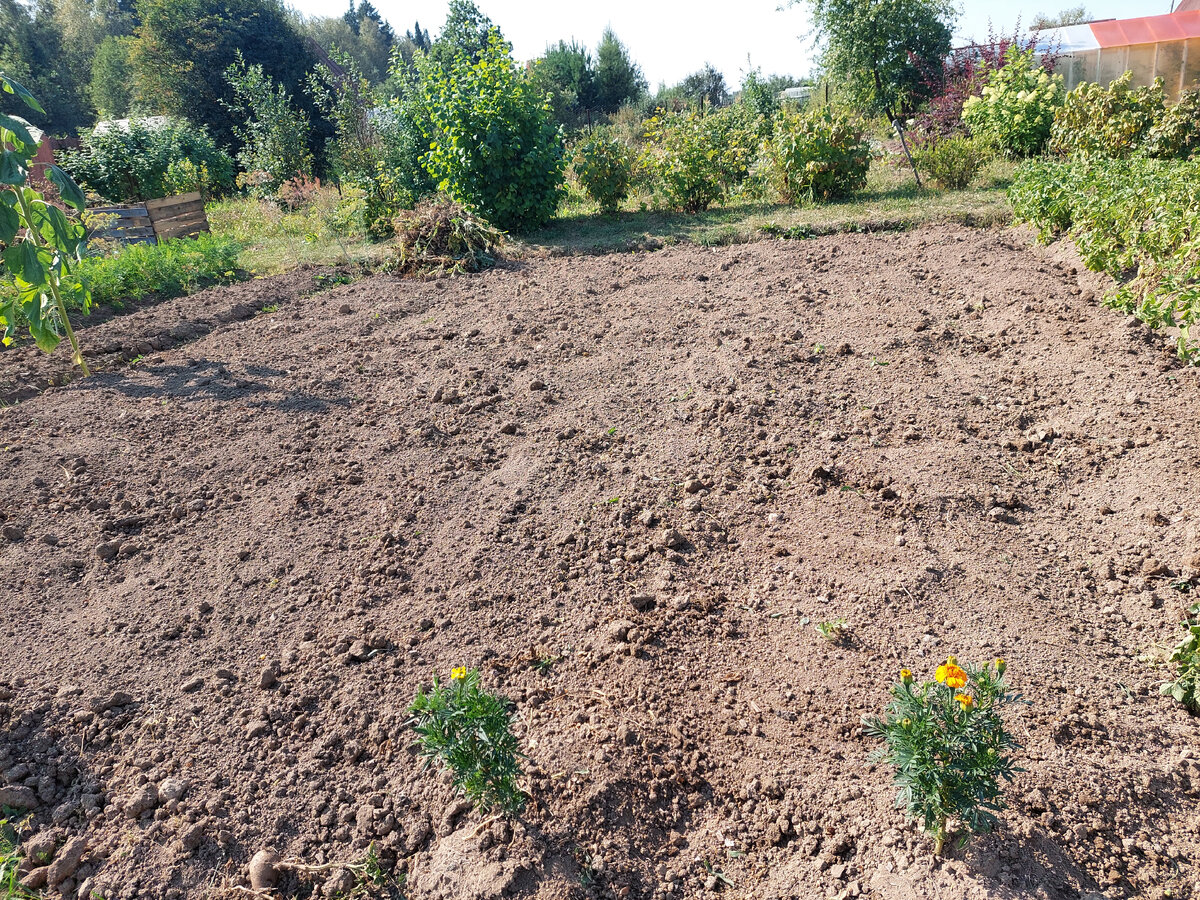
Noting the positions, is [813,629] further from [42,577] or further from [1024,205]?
[1024,205]

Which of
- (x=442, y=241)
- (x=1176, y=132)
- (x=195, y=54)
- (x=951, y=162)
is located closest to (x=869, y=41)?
(x=951, y=162)

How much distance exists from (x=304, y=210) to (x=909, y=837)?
1294cm

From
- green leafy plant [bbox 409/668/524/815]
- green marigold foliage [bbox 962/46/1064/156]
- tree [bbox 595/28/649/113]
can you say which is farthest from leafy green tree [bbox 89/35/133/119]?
green leafy plant [bbox 409/668/524/815]

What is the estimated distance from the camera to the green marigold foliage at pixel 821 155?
9.06 metres

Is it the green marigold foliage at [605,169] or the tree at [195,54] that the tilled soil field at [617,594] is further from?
the tree at [195,54]

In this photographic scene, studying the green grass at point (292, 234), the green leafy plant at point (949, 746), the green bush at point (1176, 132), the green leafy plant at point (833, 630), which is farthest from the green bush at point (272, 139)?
the green leafy plant at point (949, 746)

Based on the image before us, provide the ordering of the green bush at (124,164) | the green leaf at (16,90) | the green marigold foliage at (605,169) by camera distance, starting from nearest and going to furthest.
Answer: the green leaf at (16,90)
the green marigold foliage at (605,169)
the green bush at (124,164)

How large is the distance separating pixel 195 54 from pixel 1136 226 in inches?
959

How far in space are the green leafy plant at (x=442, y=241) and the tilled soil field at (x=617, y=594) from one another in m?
2.58

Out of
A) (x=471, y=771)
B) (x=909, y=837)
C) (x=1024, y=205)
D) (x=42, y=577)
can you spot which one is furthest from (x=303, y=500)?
(x=1024, y=205)

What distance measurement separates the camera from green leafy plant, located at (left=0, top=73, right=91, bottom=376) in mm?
4329

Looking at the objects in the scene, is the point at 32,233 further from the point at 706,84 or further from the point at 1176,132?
the point at 706,84

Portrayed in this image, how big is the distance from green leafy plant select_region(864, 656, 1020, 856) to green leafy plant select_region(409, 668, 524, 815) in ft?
3.23

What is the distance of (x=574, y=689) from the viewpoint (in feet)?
8.46
